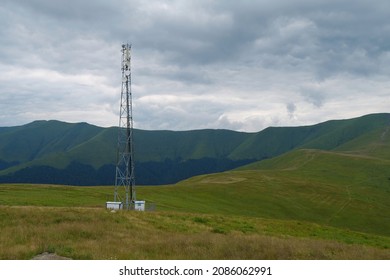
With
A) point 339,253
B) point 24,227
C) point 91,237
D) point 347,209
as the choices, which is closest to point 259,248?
point 339,253

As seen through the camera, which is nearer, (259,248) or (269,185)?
(259,248)

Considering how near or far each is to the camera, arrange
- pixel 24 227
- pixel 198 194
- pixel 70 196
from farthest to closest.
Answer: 1. pixel 198 194
2. pixel 70 196
3. pixel 24 227

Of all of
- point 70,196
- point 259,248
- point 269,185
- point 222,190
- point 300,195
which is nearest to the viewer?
point 259,248

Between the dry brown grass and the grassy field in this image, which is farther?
the grassy field

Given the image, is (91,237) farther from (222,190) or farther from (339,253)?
(222,190)

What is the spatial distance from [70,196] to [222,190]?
48969mm

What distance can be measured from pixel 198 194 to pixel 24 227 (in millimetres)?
67522

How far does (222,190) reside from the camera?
104938 millimetres

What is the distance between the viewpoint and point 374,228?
9312cm

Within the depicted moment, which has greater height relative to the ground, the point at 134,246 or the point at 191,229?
the point at 134,246

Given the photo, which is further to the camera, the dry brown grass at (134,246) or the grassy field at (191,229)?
the grassy field at (191,229)

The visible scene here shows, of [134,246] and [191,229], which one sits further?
[191,229]
